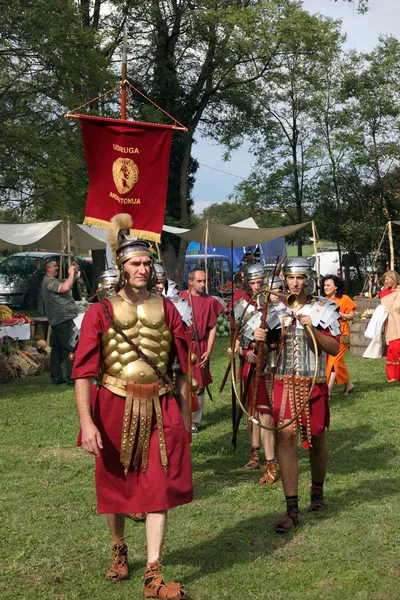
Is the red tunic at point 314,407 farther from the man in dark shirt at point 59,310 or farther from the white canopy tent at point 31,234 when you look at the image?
the white canopy tent at point 31,234

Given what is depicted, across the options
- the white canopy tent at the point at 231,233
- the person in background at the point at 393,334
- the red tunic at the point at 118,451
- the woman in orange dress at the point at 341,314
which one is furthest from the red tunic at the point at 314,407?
the white canopy tent at the point at 231,233

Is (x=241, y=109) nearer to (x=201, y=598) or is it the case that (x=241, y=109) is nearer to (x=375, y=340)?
(x=375, y=340)

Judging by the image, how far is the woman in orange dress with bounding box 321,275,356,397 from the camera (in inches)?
421

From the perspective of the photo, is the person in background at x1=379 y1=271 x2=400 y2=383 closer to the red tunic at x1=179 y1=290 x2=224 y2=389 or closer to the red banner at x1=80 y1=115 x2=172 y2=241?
the red tunic at x1=179 y1=290 x2=224 y2=389

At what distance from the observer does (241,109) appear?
29938 millimetres

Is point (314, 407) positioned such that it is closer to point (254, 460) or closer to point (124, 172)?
point (254, 460)

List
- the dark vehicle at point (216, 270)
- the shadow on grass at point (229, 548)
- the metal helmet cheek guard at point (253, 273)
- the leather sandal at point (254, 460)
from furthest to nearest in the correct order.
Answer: the dark vehicle at point (216, 270) < the metal helmet cheek guard at point (253, 273) < the leather sandal at point (254, 460) < the shadow on grass at point (229, 548)

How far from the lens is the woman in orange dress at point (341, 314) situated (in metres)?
10.7

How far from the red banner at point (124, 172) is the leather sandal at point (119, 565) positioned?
14.0 ft

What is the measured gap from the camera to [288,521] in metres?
5.62

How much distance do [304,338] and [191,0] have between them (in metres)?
22.4

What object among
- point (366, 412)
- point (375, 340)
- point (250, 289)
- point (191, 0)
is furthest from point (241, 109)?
point (250, 289)

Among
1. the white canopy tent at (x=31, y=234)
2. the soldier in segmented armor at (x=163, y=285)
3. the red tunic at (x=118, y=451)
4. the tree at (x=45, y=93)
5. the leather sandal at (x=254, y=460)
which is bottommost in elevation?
the leather sandal at (x=254, y=460)

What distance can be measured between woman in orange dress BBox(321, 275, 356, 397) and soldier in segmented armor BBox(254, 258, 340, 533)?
439cm
